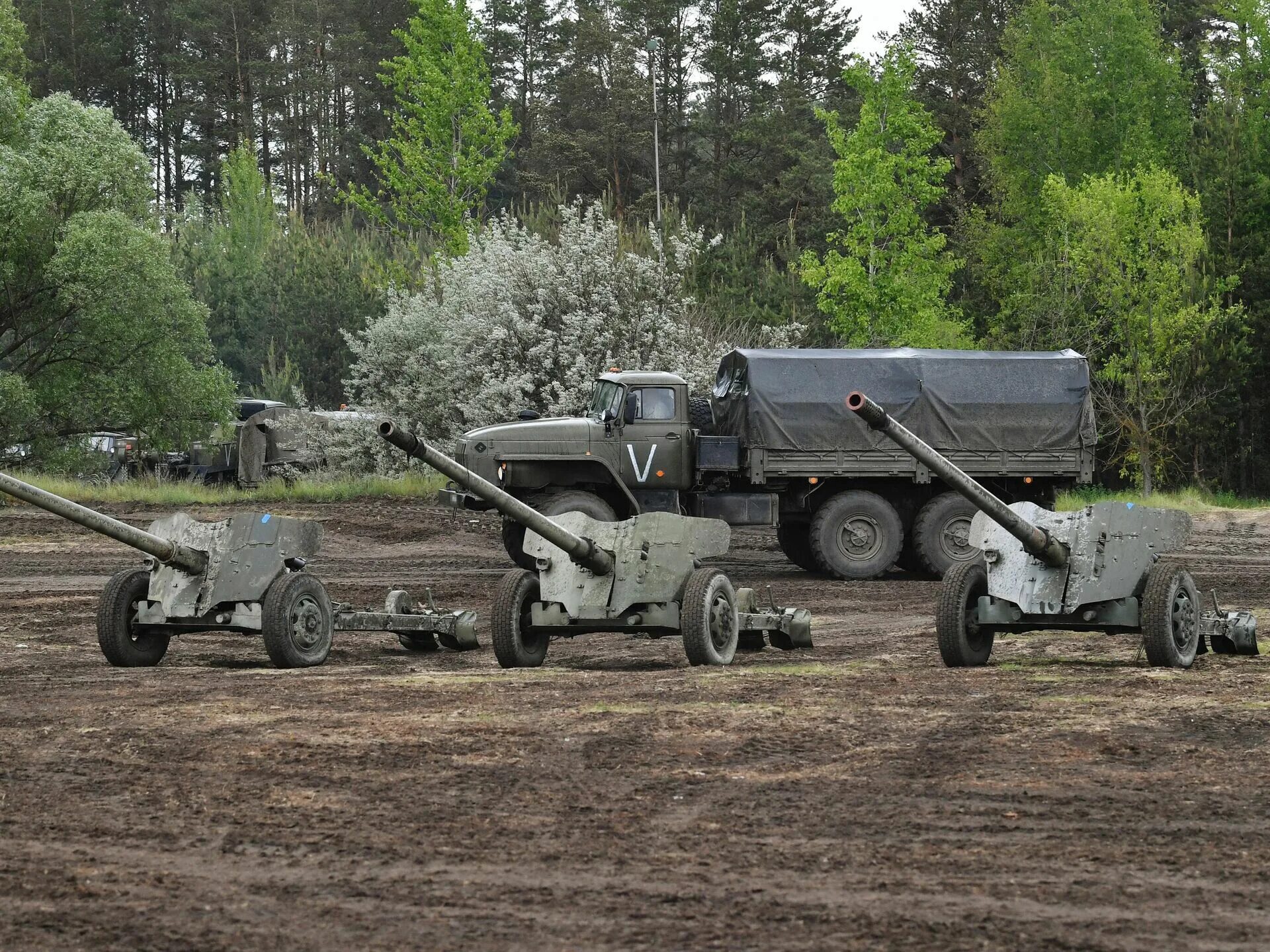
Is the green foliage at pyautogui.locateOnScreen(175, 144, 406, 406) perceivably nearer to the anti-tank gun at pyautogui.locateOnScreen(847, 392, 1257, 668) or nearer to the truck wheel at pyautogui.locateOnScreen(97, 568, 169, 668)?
the truck wheel at pyautogui.locateOnScreen(97, 568, 169, 668)

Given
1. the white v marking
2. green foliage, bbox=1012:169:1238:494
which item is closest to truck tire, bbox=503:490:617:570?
the white v marking

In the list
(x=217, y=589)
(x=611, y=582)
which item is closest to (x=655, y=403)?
(x=611, y=582)

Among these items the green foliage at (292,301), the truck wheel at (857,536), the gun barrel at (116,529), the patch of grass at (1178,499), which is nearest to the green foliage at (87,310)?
the green foliage at (292,301)

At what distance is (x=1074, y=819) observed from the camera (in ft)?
24.6

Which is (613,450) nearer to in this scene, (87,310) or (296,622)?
(296,622)

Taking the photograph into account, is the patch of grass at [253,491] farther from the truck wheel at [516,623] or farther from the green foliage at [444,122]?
the truck wheel at [516,623]

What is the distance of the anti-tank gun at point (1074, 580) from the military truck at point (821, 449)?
839 centimetres

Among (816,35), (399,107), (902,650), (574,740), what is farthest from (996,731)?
(399,107)

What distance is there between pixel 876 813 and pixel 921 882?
125 centimetres

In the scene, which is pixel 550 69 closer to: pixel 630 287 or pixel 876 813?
pixel 630 287

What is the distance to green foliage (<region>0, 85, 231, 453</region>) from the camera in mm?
32531

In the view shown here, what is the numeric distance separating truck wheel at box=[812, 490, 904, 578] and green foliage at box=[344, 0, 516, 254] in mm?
25897

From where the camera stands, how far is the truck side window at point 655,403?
70.0 ft

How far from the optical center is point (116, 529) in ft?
42.5
